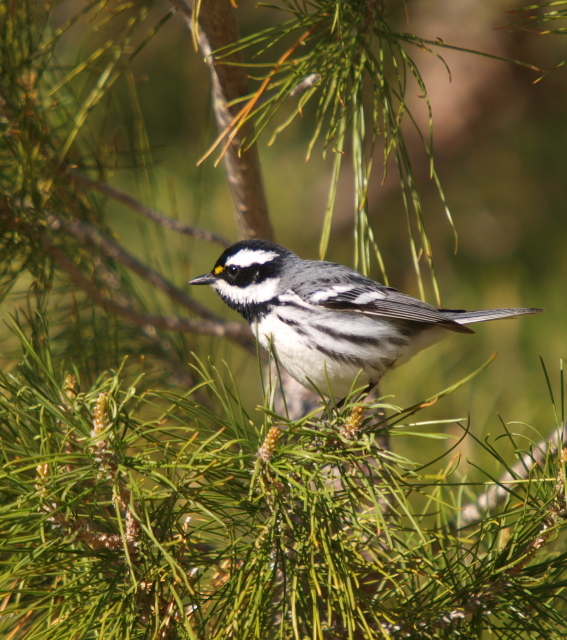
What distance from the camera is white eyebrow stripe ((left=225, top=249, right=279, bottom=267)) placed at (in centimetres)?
185

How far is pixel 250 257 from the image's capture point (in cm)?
187

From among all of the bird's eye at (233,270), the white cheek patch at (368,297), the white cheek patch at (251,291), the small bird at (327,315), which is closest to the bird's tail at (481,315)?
the small bird at (327,315)

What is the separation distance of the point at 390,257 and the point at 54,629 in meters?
2.57

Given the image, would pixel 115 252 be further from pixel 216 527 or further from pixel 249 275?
pixel 216 527

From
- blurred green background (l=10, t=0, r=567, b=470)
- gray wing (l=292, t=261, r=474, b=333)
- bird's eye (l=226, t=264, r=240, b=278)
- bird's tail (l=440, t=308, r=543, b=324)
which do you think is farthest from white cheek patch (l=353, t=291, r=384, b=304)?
blurred green background (l=10, t=0, r=567, b=470)

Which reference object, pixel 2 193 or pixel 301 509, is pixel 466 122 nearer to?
pixel 2 193

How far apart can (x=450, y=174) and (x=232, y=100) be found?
2224mm

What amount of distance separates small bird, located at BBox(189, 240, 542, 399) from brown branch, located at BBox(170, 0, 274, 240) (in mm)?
75

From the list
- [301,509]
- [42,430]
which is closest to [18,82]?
[42,430]

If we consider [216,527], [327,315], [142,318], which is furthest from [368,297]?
[216,527]

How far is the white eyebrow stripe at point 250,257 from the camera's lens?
72.7 inches

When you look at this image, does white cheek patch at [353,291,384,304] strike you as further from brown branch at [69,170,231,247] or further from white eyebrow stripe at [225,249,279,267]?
brown branch at [69,170,231,247]

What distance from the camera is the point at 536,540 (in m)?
1.07

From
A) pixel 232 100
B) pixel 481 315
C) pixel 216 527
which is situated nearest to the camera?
pixel 216 527
